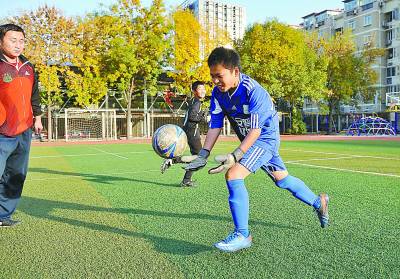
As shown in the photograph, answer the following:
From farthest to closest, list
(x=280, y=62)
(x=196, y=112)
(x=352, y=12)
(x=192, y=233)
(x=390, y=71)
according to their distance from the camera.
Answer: (x=352, y=12) < (x=390, y=71) < (x=280, y=62) < (x=196, y=112) < (x=192, y=233)

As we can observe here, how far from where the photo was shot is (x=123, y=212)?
18.9ft

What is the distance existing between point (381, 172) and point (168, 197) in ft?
17.4

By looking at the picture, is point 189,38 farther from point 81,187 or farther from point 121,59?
point 81,187

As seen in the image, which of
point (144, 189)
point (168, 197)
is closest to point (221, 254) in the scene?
point (168, 197)

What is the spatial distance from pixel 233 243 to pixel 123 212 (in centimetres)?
236

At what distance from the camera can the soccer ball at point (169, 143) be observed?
5.15 m

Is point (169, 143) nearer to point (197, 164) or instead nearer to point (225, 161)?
point (197, 164)

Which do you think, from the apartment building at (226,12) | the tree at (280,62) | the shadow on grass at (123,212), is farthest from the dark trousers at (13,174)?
the apartment building at (226,12)

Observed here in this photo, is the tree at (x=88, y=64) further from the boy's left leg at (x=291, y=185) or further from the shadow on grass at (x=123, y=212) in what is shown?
the boy's left leg at (x=291, y=185)

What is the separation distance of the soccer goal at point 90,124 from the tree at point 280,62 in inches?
518

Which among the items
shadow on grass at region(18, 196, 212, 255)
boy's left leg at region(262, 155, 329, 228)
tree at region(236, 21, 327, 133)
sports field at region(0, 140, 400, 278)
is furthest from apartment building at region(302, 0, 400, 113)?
boy's left leg at region(262, 155, 329, 228)

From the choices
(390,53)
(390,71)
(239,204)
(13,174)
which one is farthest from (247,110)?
(390,53)

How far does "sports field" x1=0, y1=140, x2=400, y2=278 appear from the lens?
136 inches

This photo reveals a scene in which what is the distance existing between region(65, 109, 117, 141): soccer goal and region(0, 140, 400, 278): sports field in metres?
26.8
